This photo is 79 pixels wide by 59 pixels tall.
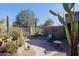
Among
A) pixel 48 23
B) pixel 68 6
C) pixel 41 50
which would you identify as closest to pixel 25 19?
pixel 48 23

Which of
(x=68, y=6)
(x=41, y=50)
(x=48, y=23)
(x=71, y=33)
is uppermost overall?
(x=68, y=6)

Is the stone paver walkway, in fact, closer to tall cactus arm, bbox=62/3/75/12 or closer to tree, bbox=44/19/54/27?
tree, bbox=44/19/54/27

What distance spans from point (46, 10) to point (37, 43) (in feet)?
1.36

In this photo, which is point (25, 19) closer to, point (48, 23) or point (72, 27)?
point (48, 23)

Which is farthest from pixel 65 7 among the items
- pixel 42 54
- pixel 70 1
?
pixel 42 54

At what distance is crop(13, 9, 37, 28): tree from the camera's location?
7.96m

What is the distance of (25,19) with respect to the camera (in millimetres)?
7980

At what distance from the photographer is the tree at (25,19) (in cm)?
796

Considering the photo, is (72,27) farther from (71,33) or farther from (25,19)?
(25,19)

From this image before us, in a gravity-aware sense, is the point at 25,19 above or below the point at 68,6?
below

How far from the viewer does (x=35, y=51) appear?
7.97 metres

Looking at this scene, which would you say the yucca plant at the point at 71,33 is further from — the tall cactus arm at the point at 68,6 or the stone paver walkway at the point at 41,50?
the stone paver walkway at the point at 41,50

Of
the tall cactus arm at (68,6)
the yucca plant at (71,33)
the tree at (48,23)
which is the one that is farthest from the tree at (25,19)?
the tall cactus arm at (68,6)

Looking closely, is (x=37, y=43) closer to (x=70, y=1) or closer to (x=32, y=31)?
(x=32, y=31)
